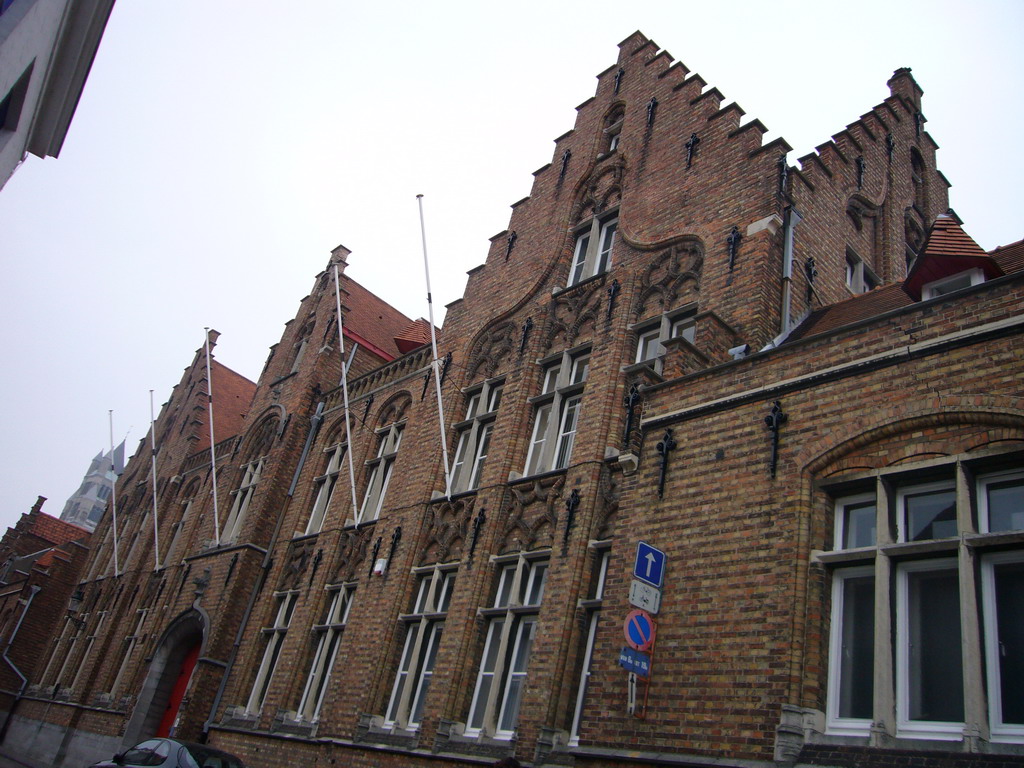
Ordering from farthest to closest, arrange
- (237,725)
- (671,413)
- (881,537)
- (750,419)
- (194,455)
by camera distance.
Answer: (194,455)
(237,725)
(671,413)
(750,419)
(881,537)

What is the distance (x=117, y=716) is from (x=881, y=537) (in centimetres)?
1996

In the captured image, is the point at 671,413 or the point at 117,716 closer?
the point at 671,413

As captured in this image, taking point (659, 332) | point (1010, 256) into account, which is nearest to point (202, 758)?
point (659, 332)

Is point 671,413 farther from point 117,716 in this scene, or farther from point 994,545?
point 117,716

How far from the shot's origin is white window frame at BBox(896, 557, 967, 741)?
6.07 meters

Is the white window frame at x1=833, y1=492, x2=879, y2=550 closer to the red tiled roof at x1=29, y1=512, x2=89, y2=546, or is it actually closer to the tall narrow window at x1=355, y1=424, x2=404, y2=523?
the tall narrow window at x1=355, y1=424, x2=404, y2=523

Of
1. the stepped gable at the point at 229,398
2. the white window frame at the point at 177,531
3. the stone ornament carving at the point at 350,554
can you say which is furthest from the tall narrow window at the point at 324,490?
the stepped gable at the point at 229,398

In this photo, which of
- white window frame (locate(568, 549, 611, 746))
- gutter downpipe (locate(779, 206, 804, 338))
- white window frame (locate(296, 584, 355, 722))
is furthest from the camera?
white window frame (locate(296, 584, 355, 722))

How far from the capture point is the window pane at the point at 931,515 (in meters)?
6.82

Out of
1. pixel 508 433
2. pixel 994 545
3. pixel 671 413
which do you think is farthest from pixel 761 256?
pixel 994 545

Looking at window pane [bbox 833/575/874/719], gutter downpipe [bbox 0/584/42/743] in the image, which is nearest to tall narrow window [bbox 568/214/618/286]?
window pane [bbox 833/575/874/719]

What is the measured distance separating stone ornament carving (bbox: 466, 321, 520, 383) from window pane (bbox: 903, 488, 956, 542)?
28.4 feet

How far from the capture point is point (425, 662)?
12922 mm

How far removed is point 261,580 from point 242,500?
3.70 meters
